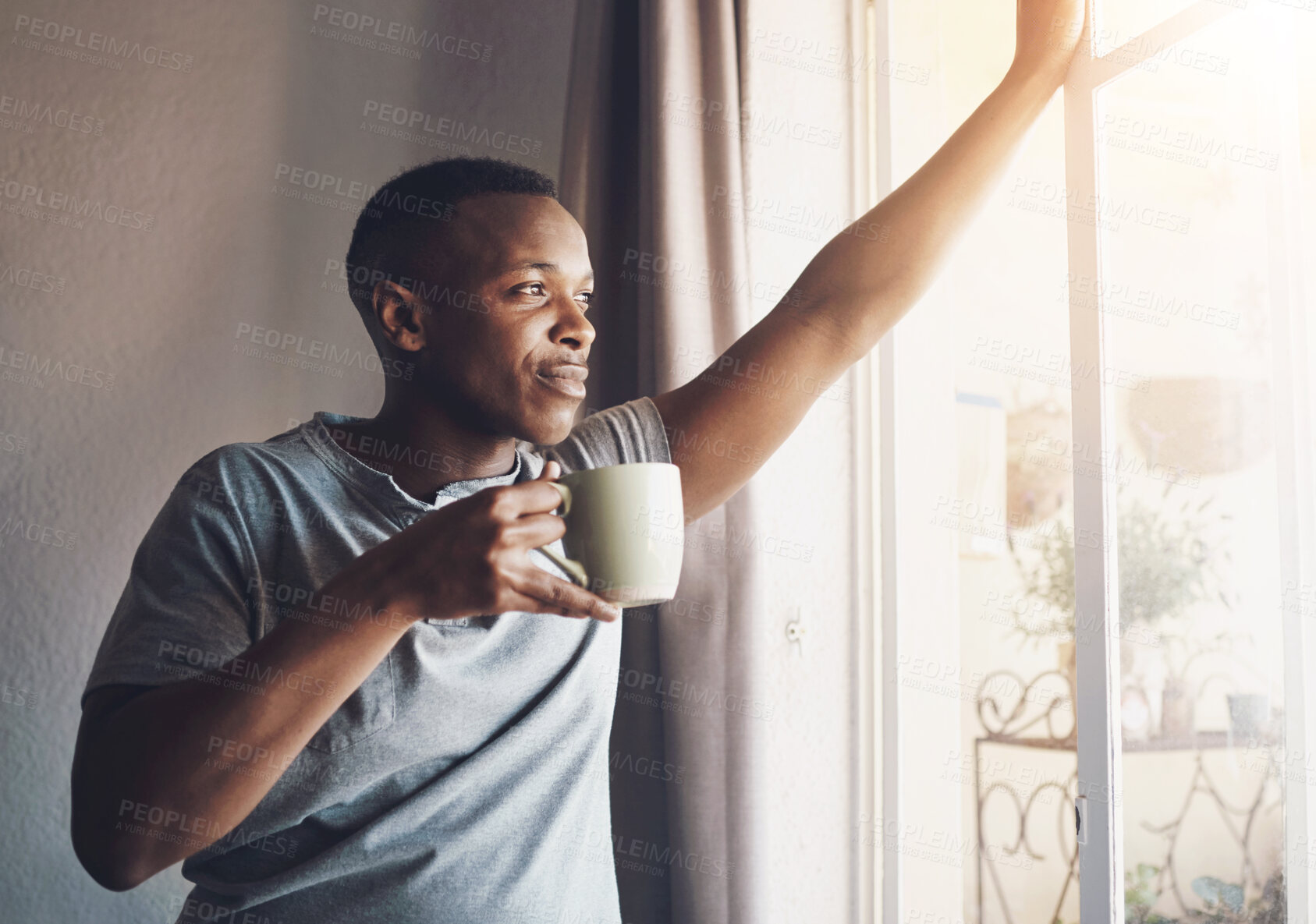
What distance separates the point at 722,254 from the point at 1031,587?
0.69 meters

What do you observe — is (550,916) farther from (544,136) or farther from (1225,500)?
(544,136)

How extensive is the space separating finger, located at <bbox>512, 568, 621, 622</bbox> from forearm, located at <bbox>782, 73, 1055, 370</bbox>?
553 millimetres

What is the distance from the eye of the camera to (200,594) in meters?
0.84

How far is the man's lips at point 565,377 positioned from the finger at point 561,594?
324 mm

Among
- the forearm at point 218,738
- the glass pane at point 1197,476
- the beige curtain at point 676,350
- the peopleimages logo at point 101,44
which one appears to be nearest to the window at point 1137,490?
the glass pane at point 1197,476

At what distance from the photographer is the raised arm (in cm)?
→ 114

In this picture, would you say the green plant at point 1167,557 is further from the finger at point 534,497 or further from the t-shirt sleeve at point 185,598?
the t-shirt sleeve at point 185,598

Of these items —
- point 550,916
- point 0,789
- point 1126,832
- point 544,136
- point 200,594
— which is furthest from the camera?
point 544,136

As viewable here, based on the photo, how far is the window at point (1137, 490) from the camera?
95 centimetres

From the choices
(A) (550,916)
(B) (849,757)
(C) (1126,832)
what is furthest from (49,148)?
(C) (1126,832)

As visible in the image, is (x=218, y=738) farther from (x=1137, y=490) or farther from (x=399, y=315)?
(x=1137, y=490)

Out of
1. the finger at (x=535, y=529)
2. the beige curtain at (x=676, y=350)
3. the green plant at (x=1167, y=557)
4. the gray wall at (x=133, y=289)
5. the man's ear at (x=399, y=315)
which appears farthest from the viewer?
the gray wall at (x=133, y=289)

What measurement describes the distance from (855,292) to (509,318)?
42cm

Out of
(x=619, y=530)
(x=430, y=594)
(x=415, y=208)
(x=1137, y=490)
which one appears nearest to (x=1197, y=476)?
(x=1137, y=490)
